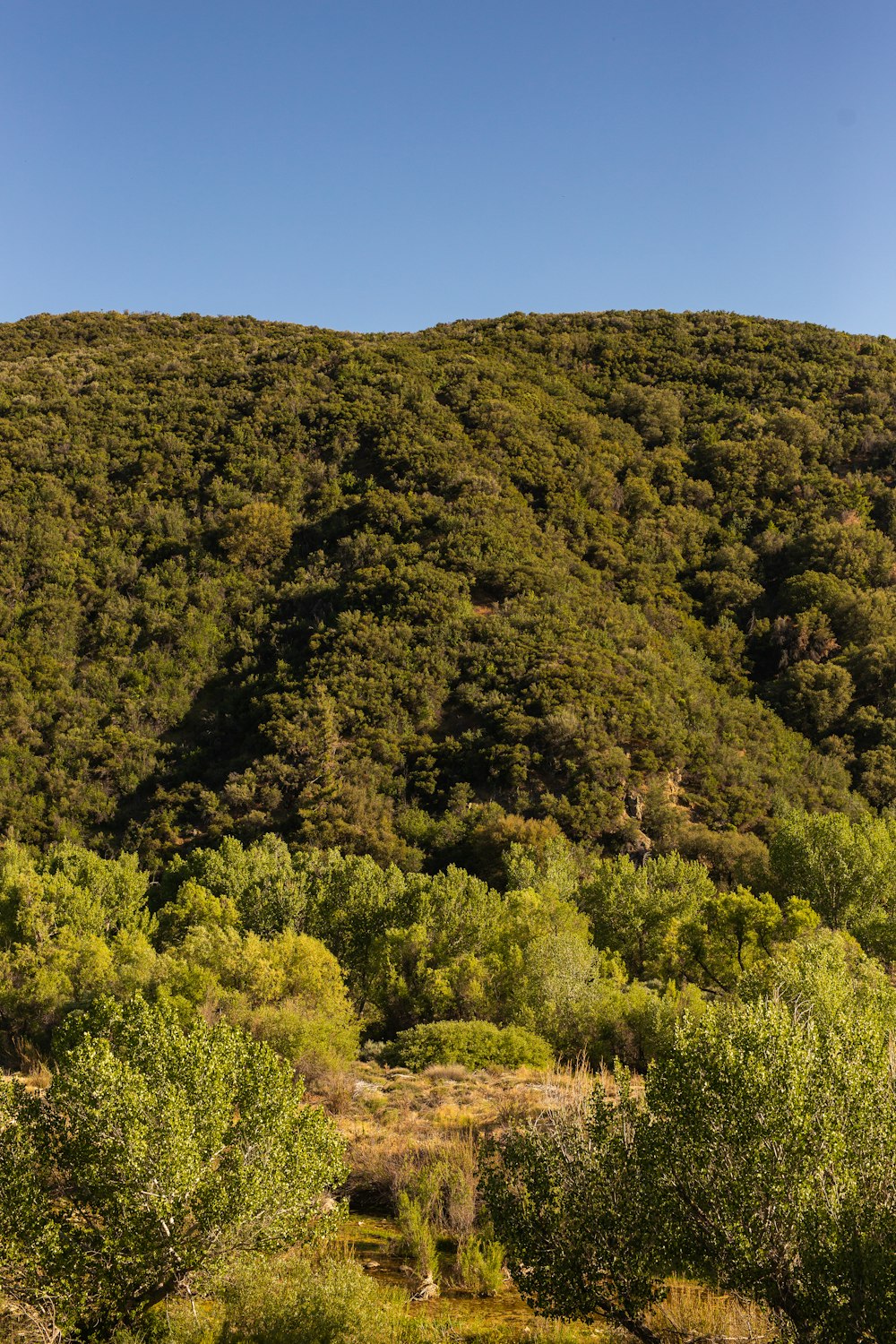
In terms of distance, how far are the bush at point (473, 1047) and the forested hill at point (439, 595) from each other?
20724 millimetres

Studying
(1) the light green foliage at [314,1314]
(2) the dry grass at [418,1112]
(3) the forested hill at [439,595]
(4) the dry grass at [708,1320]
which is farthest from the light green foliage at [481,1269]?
(3) the forested hill at [439,595]

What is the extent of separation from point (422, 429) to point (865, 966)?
209ft

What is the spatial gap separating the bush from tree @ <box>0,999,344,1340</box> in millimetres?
14152

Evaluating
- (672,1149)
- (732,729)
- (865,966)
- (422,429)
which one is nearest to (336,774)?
(732,729)

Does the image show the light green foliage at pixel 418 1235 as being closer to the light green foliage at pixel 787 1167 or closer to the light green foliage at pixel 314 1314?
the light green foliage at pixel 314 1314

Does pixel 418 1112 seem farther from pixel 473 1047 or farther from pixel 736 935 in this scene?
pixel 736 935

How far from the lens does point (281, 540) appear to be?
71312mm

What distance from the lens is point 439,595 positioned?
6303 cm

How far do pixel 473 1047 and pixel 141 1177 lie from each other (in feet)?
55.7

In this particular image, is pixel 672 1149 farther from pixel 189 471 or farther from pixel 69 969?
pixel 189 471

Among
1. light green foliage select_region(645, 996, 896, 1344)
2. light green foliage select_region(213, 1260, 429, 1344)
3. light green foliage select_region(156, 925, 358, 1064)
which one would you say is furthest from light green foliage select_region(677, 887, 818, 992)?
light green foliage select_region(645, 996, 896, 1344)

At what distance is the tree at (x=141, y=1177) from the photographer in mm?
9938

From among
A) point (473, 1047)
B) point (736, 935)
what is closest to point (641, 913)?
point (736, 935)

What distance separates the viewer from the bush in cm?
2472
